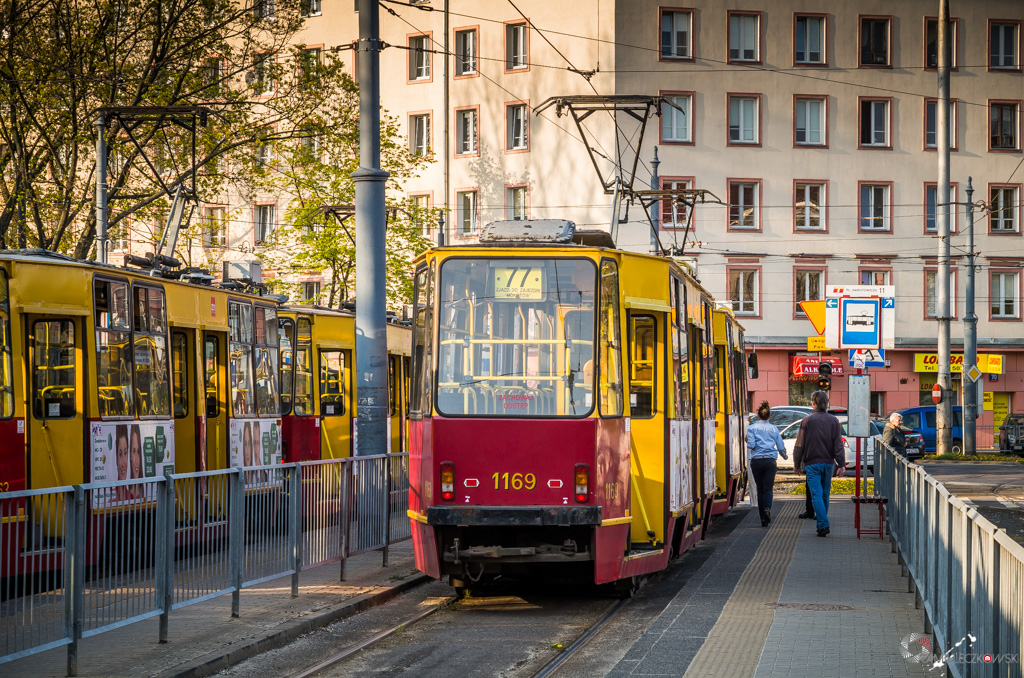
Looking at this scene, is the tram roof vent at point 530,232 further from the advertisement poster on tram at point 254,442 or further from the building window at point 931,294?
the building window at point 931,294

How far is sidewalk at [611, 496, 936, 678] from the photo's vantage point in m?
8.80

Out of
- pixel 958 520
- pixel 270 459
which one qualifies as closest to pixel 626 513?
pixel 958 520

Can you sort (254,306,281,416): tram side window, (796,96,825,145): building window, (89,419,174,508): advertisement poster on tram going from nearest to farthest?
(89,419,174,508): advertisement poster on tram
(254,306,281,416): tram side window
(796,96,825,145): building window

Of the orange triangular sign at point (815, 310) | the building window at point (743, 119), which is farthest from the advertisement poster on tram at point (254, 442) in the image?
the building window at point (743, 119)

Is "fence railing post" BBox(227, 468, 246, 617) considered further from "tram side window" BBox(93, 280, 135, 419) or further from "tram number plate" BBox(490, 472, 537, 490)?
"tram side window" BBox(93, 280, 135, 419)

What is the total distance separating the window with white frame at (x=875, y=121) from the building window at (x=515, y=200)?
516 inches

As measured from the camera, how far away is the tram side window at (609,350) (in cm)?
1134

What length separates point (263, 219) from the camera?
56.8 m

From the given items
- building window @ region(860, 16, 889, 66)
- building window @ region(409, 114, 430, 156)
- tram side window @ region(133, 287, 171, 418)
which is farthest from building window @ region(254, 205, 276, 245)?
tram side window @ region(133, 287, 171, 418)

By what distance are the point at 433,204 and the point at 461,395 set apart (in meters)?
41.1

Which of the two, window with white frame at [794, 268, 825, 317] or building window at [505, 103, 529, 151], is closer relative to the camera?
building window at [505, 103, 529, 151]

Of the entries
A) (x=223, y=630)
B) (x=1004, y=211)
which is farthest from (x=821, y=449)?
(x=1004, y=211)

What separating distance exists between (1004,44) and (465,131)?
21.3 m

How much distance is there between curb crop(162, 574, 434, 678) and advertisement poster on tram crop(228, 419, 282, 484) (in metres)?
4.30
